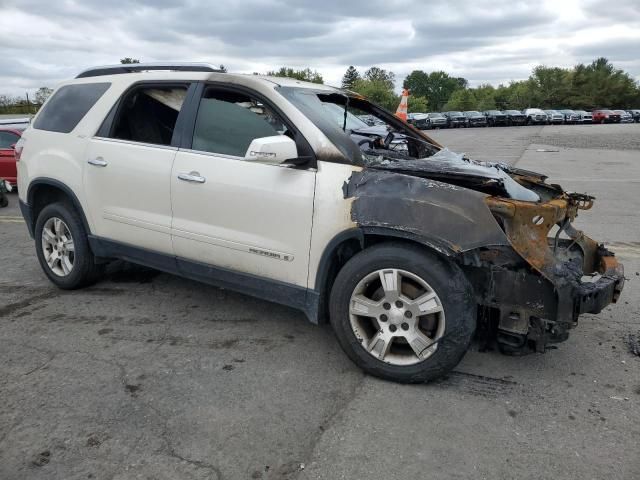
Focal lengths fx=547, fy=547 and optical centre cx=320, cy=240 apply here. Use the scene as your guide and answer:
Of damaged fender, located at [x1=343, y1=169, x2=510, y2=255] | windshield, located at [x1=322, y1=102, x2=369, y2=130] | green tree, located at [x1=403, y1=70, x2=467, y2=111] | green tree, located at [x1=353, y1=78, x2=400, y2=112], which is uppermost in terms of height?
green tree, located at [x1=403, y1=70, x2=467, y2=111]

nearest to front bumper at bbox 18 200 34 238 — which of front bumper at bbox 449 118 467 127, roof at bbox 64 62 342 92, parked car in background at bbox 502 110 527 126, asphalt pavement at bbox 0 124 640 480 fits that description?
asphalt pavement at bbox 0 124 640 480

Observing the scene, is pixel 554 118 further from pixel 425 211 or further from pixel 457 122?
pixel 425 211

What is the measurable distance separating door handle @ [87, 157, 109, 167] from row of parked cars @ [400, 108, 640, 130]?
139 ft

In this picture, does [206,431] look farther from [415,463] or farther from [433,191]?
[433,191]

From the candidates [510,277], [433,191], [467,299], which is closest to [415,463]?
[467,299]

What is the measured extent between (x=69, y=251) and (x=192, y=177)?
69.7 inches

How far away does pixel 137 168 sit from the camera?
409 centimetres

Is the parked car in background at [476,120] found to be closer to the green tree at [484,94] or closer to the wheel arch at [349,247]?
the green tree at [484,94]

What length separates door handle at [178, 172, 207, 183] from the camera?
3738mm

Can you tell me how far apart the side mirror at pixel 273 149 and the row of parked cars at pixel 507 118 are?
142 feet

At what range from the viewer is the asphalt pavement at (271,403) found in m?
2.54

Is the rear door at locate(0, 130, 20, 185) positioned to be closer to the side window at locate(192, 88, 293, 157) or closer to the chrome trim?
the chrome trim

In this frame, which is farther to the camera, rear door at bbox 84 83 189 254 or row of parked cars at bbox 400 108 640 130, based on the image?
row of parked cars at bbox 400 108 640 130

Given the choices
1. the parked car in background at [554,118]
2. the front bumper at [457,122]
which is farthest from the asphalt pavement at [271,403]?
the parked car in background at [554,118]
